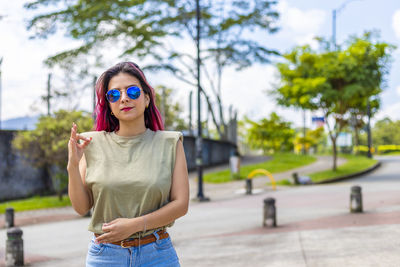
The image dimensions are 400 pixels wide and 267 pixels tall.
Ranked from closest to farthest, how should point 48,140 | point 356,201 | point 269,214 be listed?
1. point 269,214
2. point 356,201
3. point 48,140

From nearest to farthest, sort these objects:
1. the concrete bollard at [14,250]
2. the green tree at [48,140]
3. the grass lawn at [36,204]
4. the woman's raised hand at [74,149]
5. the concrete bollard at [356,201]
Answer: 1. the woman's raised hand at [74,149]
2. the concrete bollard at [14,250]
3. the concrete bollard at [356,201]
4. the grass lawn at [36,204]
5. the green tree at [48,140]

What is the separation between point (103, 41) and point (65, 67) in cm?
257

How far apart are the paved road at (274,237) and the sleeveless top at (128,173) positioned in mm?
4749

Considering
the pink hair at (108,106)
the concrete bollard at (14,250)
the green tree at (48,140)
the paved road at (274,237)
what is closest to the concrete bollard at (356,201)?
the paved road at (274,237)

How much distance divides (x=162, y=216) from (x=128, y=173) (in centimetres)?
A: 26

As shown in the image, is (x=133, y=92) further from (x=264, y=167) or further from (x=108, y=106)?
(x=264, y=167)

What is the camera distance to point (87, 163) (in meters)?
2.45

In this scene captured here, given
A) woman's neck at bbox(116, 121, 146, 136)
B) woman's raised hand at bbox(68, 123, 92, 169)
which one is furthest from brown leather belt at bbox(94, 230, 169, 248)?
woman's neck at bbox(116, 121, 146, 136)

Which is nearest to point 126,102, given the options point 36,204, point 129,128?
point 129,128

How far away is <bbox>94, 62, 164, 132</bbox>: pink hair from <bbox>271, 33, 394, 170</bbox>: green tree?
22.0m

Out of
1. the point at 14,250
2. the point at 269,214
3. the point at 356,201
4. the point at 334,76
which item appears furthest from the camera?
the point at 334,76

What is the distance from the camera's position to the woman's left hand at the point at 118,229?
7.41 ft

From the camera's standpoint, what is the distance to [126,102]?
2482 millimetres

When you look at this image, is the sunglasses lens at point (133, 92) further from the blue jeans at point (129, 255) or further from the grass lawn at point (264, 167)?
the grass lawn at point (264, 167)
